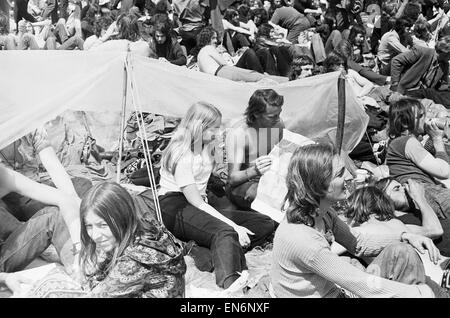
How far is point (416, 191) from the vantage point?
15.6 feet

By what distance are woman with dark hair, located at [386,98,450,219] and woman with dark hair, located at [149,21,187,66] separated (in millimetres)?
3820

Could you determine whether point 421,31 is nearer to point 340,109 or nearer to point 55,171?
point 340,109

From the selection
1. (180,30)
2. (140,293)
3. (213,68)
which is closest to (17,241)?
(140,293)

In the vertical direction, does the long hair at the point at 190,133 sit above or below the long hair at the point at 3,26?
above

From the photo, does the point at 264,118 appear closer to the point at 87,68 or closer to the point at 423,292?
the point at 87,68

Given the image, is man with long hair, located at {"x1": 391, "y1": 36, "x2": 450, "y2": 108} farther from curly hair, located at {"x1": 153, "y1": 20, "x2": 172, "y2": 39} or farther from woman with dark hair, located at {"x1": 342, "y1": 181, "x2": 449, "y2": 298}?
woman with dark hair, located at {"x1": 342, "y1": 181, "x2": 449, "y2": 298}

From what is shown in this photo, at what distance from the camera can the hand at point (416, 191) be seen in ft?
15.5

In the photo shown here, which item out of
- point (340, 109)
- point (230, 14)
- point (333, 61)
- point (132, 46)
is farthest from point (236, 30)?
point (340, 109)

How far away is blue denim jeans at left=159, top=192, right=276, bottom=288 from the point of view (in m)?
4.27

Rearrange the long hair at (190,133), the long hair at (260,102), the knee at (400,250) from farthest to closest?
the long hair at (260,102), the long hair at (190,133), the knee at (400,250)

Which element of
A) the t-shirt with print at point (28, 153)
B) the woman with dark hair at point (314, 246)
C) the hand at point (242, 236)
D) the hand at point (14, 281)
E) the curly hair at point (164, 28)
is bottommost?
the hand at point (242, 236)

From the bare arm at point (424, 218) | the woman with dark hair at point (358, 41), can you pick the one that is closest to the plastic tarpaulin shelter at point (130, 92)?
the bare arm at point (424, 218)

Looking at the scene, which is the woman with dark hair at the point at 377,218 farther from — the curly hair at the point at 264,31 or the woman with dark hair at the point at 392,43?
the curly hair at the point at 264,31

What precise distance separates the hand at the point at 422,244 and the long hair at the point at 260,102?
1.34 meters
